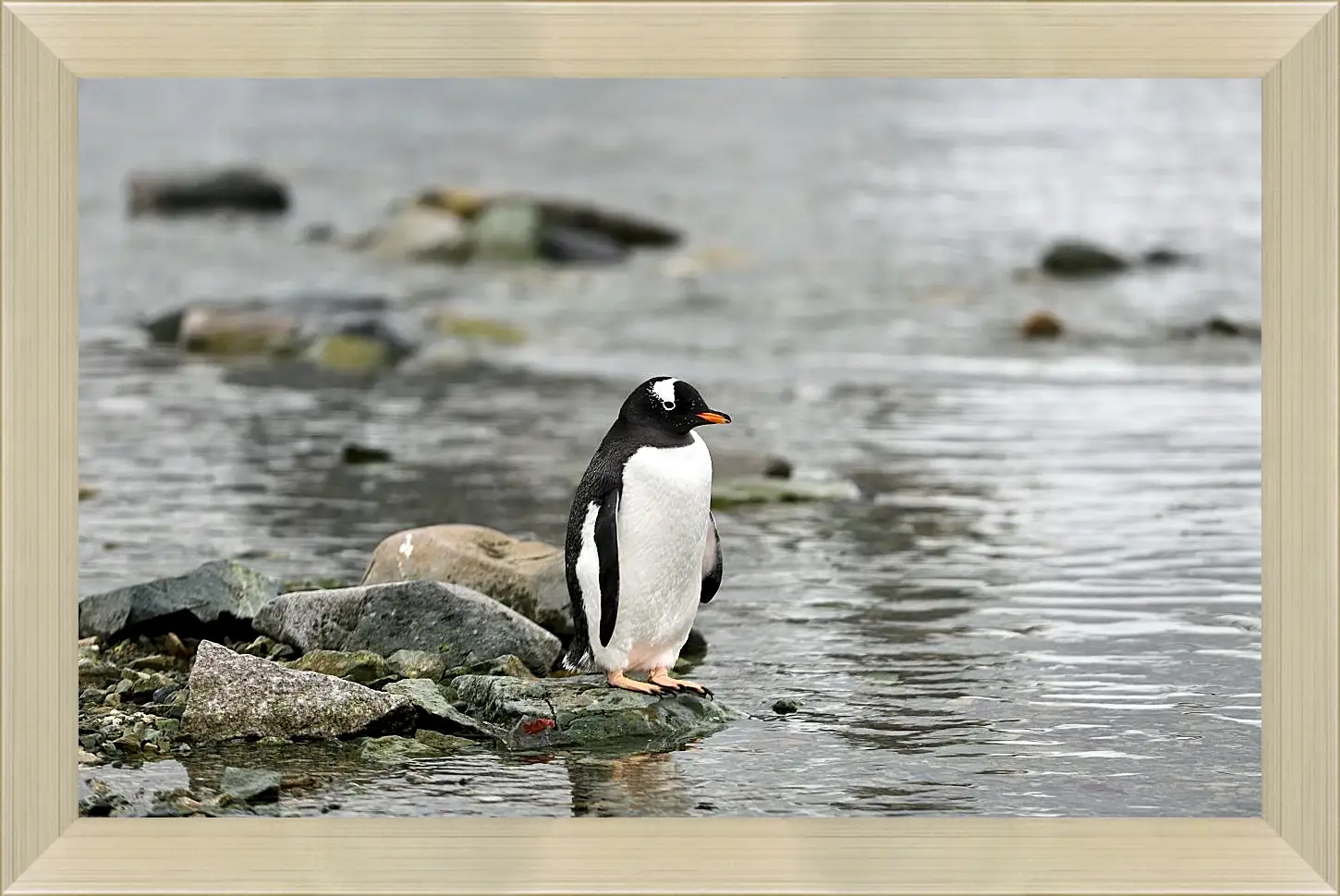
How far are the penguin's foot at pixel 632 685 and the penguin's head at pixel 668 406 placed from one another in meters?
0.74

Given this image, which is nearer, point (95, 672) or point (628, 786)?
point (628, 786)

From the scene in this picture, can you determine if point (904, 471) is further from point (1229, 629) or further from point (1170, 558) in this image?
point (1229, 629)

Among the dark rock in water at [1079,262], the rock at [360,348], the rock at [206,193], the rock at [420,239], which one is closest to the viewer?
the rock at [360,348]

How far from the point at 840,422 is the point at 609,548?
6.14 metres

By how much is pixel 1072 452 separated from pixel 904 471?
1.17 meters

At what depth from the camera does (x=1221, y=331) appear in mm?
15445

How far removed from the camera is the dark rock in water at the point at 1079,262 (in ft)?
62.6

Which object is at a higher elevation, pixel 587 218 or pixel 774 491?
pixel 587 218

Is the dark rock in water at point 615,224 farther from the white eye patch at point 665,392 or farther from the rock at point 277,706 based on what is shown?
the rock at point 277,706

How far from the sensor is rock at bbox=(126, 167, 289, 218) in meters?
21.9

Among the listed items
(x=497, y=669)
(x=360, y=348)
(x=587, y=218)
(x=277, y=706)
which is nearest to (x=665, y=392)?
(x=497, y=669)

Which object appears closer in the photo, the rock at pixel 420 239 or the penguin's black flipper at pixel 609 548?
the penguin's black flipper at pixel 609 548

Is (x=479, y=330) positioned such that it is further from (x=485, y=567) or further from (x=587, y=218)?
(x=485, y=567)

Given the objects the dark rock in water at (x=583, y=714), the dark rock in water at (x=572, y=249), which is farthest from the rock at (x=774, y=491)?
the dark rock in water at (x=572, y=249)
